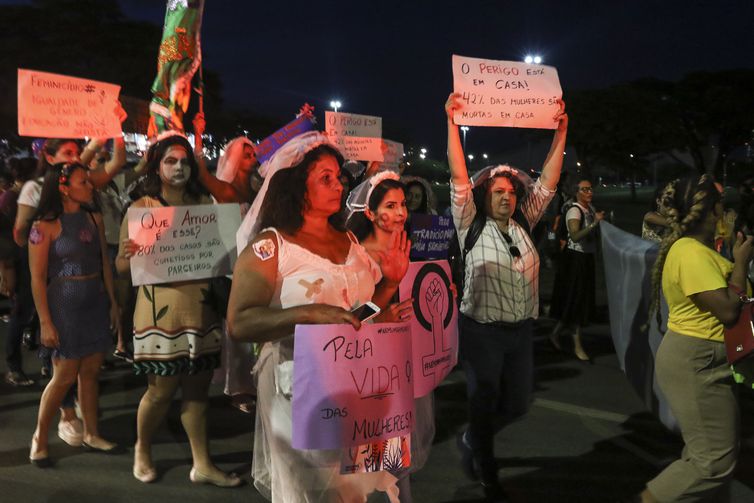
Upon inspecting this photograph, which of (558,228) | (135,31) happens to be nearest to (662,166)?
→ (135,31)

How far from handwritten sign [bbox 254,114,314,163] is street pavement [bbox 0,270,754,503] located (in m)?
2.07

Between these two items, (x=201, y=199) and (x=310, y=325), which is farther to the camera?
(x=201, y=199)

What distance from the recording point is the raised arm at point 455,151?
169 inches

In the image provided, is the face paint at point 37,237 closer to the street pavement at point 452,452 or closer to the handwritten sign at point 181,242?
the handwritten sign at point 181,242

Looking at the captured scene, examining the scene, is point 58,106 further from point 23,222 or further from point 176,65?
point 176,65

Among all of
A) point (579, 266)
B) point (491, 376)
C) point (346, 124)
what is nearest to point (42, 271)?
point (491, 376)

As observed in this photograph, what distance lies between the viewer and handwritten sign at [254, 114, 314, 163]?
645 centimetres

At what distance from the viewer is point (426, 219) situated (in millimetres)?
5398

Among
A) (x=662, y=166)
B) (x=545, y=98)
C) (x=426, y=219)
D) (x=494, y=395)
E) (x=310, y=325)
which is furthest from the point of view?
(x=662, y=166)

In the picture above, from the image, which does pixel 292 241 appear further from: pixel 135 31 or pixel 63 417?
pixel 135 31

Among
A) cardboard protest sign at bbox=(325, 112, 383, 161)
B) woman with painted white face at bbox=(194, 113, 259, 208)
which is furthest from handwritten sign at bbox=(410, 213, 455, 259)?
cardboard protest sign at bbox=(325, 112, 383, 161)

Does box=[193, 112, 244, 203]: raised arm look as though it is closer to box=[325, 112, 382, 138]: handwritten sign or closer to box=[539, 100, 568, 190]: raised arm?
box=[539, 100, 568, 190]: raised arm

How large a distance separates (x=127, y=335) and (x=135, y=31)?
28960 mm

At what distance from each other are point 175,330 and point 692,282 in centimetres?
270
